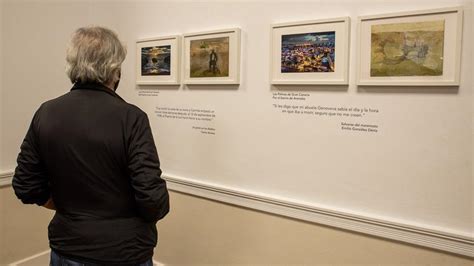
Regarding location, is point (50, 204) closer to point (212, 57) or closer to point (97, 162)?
point (97, 162)

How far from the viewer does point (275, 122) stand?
6.63 ft

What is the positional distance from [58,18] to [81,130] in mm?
1645

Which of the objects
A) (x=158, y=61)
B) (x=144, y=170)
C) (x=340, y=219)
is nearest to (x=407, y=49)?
(x=340, y=219)

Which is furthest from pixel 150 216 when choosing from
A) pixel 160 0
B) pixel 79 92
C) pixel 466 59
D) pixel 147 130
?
pixel 160 0

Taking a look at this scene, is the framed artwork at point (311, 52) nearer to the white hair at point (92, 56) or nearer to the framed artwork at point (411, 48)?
the framed artwork at point (411, 48)

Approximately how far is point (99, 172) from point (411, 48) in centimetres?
133

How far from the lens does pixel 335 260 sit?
6.18 ft

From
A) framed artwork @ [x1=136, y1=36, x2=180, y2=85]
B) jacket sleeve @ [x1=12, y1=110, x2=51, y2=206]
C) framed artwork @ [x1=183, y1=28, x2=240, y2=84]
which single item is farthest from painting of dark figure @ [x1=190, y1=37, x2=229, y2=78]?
jacket sleeve @ [x1=12, y1=110, x2=51, y2=206]

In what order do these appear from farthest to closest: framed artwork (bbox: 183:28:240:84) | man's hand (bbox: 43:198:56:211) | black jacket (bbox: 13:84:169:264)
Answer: framed artwork (bbox: 183:28:240:84) < man's hand (bbox: 43:198:56:211) < black jacket (bbox: 13:84:169:264)

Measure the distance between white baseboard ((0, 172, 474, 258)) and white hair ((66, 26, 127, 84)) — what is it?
106 centimetres

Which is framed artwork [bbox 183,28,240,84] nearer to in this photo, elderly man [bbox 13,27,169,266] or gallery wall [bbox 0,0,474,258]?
gallery wall [bbox 0,0,474,258]

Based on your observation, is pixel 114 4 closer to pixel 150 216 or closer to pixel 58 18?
pixel 58 18

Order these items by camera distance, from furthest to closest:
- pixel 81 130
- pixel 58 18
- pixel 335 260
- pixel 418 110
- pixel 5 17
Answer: pixel 58 18 < pixel 5 17 < pixel 335 260 < pixel 418 110 < pixel 81 130

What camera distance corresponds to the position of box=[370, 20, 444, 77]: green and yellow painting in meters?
1.57
